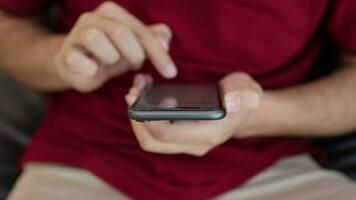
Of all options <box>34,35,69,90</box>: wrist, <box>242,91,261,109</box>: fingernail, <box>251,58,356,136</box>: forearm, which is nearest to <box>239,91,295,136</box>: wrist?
<box>251,58,356,136</box>: forearm

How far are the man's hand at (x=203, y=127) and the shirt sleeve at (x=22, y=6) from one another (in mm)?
242

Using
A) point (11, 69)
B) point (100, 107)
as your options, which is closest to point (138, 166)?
point (100, 107)

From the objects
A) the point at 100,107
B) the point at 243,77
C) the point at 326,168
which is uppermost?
the point at 243,77

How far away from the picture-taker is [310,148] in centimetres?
90

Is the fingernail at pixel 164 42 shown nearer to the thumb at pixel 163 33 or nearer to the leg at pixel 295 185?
the thumb at pixel 163 33

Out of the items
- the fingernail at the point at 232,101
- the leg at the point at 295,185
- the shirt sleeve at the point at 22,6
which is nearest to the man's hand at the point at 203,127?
the fingernail at the point at 232,101

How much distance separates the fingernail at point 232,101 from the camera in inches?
25.5

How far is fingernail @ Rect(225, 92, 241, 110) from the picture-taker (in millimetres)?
649

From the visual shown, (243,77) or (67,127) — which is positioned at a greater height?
(243,77)

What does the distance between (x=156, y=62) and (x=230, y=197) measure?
182mm

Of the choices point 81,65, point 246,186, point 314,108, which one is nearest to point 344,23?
point 314,108

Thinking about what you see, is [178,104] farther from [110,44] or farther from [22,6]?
[22,6]

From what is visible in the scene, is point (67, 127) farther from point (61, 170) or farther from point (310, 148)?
point (310, 148)

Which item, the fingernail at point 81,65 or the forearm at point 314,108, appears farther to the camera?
the forearm at point 314,108
